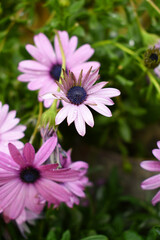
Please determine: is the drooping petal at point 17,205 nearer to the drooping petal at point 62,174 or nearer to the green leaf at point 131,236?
the drooping petal at point 62,174

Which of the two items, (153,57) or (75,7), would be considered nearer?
(153,57)

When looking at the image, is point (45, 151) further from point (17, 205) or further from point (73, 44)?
point (73, 44)

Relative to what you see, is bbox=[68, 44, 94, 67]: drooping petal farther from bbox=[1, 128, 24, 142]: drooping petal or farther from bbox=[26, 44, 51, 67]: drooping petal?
bbox=[1, 128, 24, 142]: drooping petal

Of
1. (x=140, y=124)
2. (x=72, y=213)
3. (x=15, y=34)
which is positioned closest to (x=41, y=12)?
(x=15, y=34)

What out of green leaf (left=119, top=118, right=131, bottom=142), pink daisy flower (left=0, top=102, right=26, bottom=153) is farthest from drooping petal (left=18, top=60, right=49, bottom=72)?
green leaf (left=119, top=118, right=131, bottom=142)

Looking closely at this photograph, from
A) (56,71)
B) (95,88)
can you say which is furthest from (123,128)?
(95,88)

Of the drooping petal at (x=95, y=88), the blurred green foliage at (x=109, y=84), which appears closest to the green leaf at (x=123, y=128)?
the blurred green foliage at (x=109, y=84)
